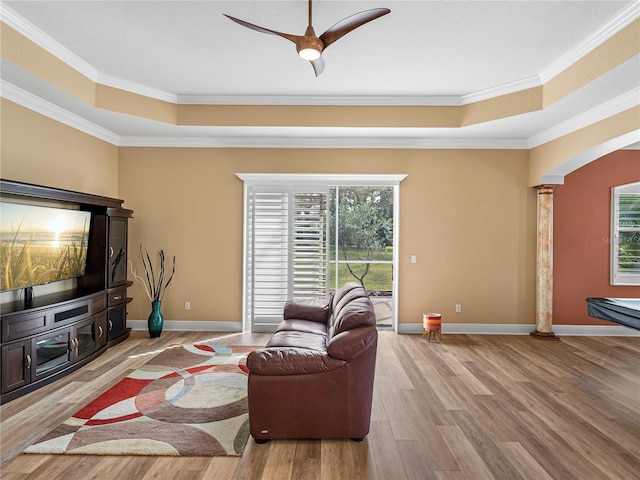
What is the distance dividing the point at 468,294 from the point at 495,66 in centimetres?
318

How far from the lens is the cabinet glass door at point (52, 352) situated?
11.7 ft

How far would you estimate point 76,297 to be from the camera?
4.10 m

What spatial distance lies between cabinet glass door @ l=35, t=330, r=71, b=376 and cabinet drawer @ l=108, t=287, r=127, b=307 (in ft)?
3.05

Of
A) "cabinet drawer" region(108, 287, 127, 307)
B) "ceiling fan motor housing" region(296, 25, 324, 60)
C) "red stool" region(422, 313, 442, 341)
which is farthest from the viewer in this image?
"red stool" region(422, 313, 442, 341)

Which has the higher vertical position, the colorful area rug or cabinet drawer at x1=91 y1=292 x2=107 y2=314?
cabinet drawer at x1=91 y1=292 x2=107 y2=314

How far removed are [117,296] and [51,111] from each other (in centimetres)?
233

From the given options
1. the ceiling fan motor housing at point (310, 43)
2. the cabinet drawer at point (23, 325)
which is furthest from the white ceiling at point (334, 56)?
the cabinet drawer at point (23, 325)

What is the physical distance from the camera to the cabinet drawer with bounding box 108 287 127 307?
480cm

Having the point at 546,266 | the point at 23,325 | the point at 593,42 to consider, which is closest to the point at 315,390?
the point at 23,325

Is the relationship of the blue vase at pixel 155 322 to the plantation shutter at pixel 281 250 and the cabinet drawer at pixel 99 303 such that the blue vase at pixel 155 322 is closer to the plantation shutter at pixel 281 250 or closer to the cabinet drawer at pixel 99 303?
the cabinet drawer at pixel 99 303

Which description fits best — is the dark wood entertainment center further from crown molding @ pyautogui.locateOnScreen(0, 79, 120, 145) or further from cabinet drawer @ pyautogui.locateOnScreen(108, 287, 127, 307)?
crown molding @ pyautogui.locateOnScreen(0, 79, 120, 145)

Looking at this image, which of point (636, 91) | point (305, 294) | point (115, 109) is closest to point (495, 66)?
point (636, 91)

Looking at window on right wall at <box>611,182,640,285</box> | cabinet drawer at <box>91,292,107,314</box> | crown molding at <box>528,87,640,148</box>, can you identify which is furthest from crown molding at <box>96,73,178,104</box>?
window on right wall at <box>611,182,640,285</box>

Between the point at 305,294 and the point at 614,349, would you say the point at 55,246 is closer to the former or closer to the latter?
the point at 305,294
